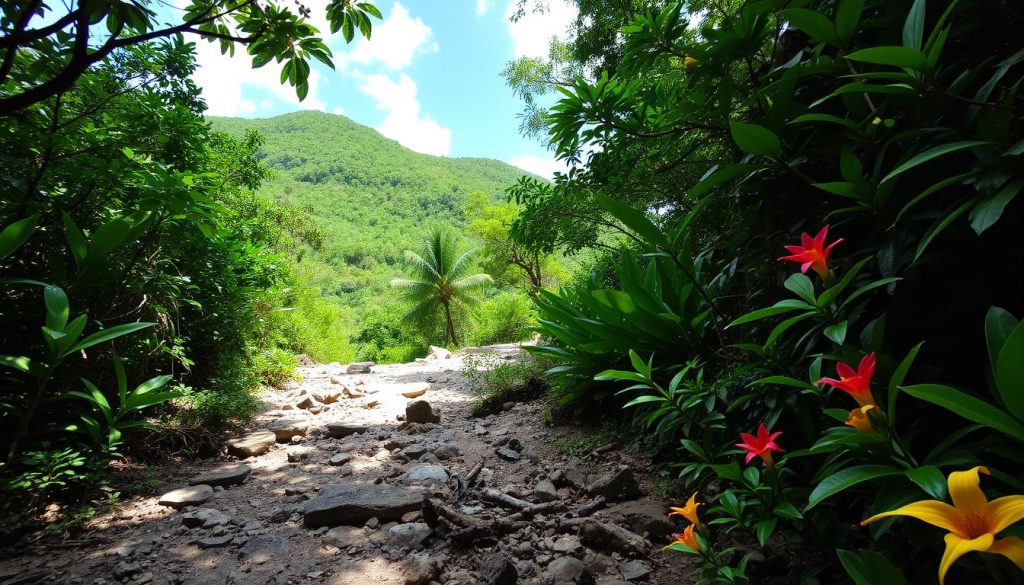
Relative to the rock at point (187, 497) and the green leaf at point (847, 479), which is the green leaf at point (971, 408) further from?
the rock at point (187, 497)

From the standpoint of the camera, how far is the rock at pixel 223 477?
2.41 m

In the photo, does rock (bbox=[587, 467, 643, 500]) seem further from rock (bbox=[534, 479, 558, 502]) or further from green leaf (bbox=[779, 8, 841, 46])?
green leaf (bbox=[779, 8, 841, 46])

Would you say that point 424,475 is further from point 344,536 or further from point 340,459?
point 340,459

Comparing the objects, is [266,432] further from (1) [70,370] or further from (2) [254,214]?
(2) [254,214]

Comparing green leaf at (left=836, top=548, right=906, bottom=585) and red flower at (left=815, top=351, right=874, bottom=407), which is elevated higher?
red flower at (left=815, top=351, right=874, bottom=407)

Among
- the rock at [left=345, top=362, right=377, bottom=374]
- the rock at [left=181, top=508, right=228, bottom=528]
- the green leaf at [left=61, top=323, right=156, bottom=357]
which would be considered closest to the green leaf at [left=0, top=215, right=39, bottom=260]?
the green leaf at [left=61, top=323, right=156, bottom=357]

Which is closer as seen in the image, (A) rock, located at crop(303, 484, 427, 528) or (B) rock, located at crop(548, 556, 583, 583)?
(B) rock, located at crop(548, 556, 583, 583)

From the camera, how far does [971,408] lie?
0.56m

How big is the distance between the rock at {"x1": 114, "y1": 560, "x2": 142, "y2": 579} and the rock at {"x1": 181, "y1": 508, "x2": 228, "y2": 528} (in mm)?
363

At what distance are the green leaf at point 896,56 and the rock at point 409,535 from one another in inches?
75.6

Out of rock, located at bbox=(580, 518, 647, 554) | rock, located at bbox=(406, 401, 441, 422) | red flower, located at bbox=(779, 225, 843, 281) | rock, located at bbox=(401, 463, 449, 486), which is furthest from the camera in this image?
rock, located at bbox=(406, 401, 441, 422)

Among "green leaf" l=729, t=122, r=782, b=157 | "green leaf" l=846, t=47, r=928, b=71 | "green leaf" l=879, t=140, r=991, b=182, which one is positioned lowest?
"green leaf" l=879, t=140, r=991, b=182

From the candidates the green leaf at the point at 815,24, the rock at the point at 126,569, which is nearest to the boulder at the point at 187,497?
the rock at the point at 126,569

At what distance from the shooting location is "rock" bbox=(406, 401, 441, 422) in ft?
12.1
